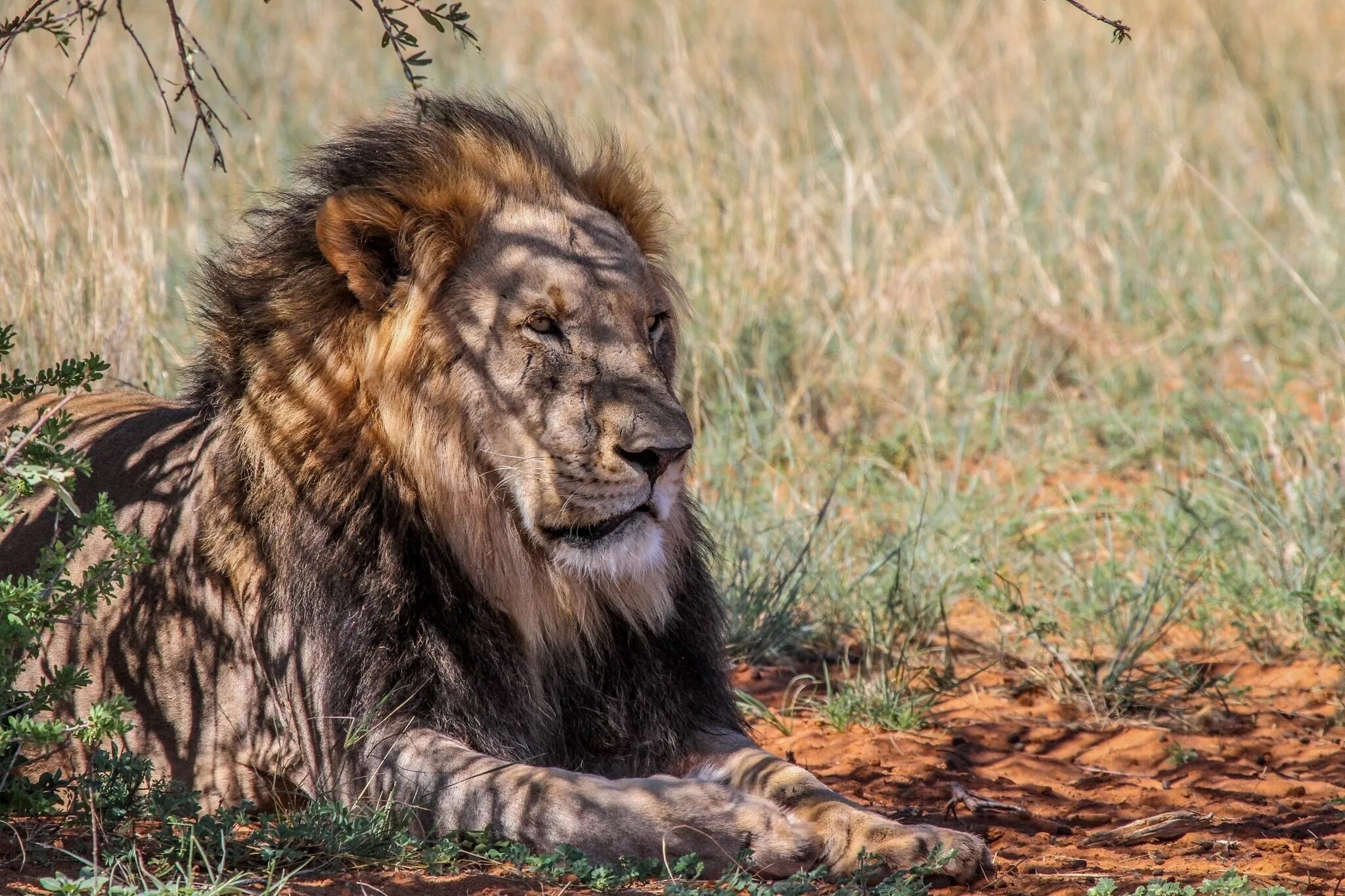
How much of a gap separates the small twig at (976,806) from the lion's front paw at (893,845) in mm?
507

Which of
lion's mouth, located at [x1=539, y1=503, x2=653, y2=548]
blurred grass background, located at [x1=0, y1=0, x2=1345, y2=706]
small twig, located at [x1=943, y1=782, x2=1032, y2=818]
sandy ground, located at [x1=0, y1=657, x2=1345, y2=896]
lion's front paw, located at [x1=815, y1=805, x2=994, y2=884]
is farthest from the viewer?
blurred grass background, located at [x1=0, y1=0, x2=1345, y2=706]

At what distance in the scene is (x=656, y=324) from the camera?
3.34 m

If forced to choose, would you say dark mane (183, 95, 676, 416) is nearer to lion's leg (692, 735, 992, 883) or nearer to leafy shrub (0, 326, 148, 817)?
leafy shrub (0, 326, 148, 817)

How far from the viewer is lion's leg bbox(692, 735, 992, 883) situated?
286 cm

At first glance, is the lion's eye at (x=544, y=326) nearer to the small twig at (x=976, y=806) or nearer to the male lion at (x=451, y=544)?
the male lion at (x=451, y=544)

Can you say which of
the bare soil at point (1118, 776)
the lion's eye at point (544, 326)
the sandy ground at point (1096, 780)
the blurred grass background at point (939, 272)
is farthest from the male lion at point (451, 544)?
the blurred grass background at point (939, 272)

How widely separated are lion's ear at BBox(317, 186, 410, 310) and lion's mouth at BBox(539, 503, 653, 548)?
59 centimetres

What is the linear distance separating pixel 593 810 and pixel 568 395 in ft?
2.54

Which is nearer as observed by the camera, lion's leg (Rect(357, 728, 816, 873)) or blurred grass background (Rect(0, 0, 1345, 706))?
lion's leg (Rect(357, 728, 816, 873))

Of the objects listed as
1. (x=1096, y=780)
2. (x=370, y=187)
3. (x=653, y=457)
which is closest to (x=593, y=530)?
(x=653, y=457)

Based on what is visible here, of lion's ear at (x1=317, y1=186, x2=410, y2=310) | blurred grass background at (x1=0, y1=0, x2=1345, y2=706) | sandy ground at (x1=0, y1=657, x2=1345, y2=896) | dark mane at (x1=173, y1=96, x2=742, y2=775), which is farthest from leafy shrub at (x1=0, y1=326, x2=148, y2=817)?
blurred grass background at (x1=0, y1=0, x2=1345, y2=706)

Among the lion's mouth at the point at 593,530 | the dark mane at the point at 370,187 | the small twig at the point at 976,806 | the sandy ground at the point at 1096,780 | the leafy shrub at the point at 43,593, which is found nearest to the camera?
the leafy shrub at the point at 43,593

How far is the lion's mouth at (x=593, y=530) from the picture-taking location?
3068mm

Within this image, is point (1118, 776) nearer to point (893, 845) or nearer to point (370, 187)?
point (893, 845)
